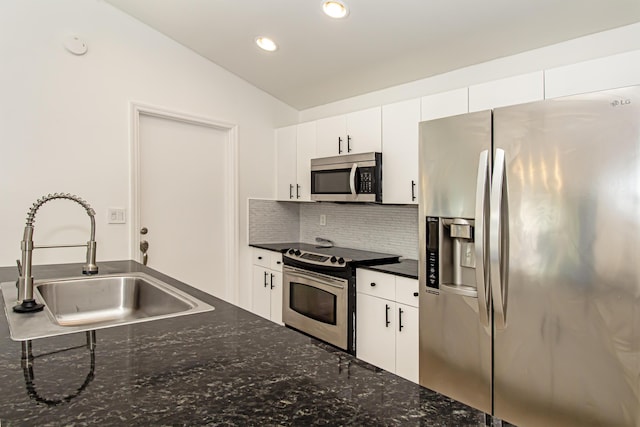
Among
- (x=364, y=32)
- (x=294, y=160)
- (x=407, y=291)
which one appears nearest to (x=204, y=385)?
(x=407, y=291)

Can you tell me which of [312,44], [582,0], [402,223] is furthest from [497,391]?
[312,44]

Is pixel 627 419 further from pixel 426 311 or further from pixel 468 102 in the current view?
pixel 468 102

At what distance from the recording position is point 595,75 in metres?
2.03

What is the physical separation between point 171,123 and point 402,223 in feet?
6.89

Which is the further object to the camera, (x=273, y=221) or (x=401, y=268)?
(x=273, y=221)

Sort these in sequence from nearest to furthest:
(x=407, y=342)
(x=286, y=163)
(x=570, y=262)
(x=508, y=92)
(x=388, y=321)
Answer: (x=570, y=262) < (x=508, y=92) < (x=407, y=342) < (x=388, y=321) < (x=286, y=163)

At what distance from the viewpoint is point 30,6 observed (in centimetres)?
262

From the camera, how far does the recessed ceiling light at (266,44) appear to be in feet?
9.82

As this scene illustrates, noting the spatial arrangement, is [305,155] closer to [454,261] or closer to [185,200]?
[185,200]

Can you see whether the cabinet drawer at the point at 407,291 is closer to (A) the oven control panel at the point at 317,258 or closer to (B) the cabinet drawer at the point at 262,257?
(A) the oven control panel at the point at 317,258

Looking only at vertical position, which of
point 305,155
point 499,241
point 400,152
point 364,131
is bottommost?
point 499,241

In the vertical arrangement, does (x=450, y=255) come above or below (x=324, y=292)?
above

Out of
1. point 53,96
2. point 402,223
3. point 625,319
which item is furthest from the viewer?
point 402,223

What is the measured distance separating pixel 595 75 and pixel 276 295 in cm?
276
